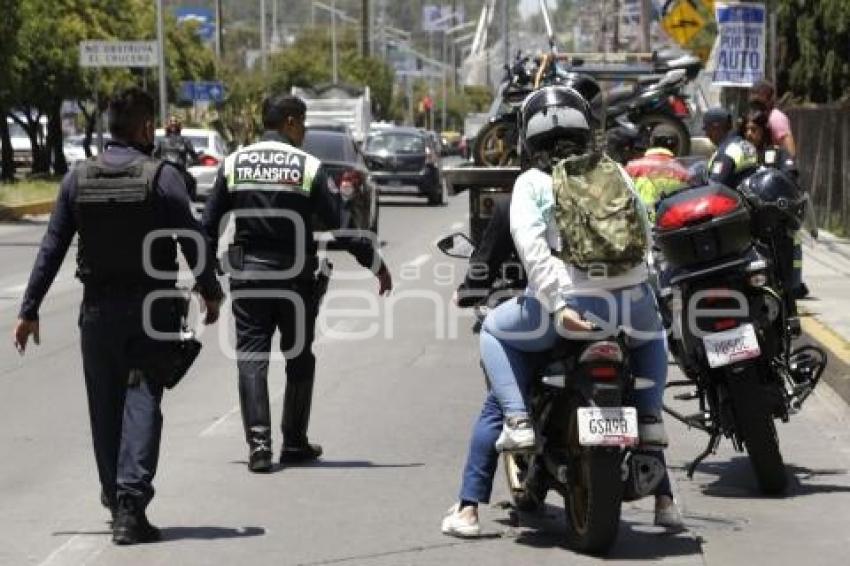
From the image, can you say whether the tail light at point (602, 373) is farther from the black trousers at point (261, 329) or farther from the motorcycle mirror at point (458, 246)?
the black trousers at point (261, 329)

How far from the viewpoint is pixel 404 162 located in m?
38.8

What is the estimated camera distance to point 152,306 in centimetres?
786

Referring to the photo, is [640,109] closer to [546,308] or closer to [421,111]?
[546,308]

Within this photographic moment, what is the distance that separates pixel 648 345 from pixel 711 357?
39.3 inches

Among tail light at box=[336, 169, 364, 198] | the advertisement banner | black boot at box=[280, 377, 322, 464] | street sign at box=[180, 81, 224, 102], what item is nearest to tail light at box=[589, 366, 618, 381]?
black boot at box=[280, 377, 322, 464]

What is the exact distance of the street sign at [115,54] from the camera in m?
39.4

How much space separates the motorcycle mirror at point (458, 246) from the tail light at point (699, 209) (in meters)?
1.11

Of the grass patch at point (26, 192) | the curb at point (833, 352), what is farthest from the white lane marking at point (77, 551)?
the grass patch at point (26, 192)

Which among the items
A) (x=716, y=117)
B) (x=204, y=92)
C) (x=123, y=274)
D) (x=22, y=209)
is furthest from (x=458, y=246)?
(x=204, y=92)

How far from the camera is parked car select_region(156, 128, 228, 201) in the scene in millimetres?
37375

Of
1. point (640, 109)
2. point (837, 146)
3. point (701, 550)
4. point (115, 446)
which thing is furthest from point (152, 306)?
point (837, 146)

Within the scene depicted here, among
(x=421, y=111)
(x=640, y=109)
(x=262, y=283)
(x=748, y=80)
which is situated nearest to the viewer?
(x=262, y=283)

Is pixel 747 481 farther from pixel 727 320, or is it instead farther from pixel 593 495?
pixel 593 495

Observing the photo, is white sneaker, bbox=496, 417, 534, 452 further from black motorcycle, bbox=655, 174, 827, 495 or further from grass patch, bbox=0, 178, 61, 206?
grass patch, bbox=0, 178, 61, 206
